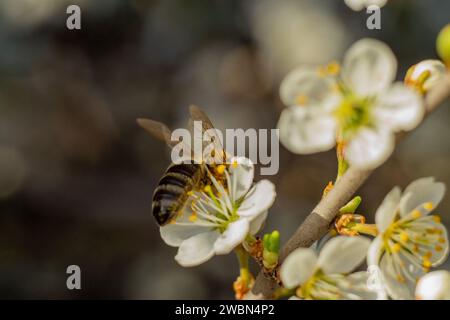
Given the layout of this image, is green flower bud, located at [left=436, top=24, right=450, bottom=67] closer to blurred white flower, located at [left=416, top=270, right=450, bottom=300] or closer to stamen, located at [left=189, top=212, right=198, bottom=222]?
blurred white flower, located at [left=416, top=270, right=450, bottom=300]

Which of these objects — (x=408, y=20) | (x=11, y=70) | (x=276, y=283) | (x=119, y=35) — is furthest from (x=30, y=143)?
(x=276, y=283)

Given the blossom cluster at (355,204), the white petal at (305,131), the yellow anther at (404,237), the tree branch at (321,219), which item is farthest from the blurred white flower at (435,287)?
the white petal at (305,131)

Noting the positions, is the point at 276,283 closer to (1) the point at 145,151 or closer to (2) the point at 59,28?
(1) the point at 145,151

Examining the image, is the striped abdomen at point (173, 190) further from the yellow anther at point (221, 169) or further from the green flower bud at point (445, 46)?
the green flower bud at point (445, 46)

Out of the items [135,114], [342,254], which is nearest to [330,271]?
[342,254]

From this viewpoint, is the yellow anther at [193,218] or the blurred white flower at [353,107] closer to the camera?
the blurred white flower at [353,107]

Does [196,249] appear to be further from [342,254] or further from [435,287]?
[435,287]

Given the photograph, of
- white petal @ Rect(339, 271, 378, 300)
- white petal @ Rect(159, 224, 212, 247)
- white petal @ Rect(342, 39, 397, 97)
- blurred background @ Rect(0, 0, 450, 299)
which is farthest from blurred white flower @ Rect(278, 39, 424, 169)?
blurred background @ Rect(0, 0, 450, 299)

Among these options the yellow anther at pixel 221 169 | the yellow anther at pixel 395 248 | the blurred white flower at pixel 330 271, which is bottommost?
the blurred white flower at pixel 330 271
